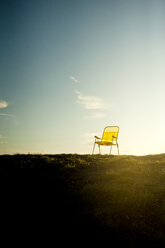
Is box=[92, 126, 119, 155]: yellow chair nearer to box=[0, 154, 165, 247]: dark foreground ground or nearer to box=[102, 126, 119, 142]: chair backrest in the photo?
box=[102, 126, 119, 142]: chair backrest

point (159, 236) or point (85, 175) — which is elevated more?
point (85, 175)

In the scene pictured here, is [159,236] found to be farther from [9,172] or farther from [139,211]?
[9,172]

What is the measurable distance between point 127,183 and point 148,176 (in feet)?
3.51

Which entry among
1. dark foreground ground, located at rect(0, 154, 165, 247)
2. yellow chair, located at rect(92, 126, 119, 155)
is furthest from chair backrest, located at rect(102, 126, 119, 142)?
dark foreground ground, located at rect(0, 154, 165, 247)

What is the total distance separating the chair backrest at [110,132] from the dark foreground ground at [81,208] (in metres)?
5.69

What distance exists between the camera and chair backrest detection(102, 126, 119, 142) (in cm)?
1177

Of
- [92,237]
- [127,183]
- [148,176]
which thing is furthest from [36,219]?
[148,176]

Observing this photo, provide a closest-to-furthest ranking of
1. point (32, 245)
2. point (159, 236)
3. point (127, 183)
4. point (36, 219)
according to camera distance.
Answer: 1. point (32, 245)
2. point (159, 236)
3. point (36, 219)
4. point (127, 183)

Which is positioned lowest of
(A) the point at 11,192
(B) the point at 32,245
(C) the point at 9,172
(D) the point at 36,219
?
(B) the point at 32,245

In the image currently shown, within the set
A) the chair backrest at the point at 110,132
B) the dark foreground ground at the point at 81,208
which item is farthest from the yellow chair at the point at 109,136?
the dark foreground ground at the point at 81,208

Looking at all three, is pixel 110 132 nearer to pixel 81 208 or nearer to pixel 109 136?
pixel 109 136

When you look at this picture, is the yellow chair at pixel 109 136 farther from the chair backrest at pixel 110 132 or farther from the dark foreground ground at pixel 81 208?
the dark foreground ground at pixel 81 208

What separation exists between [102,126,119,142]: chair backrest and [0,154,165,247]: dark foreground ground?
224 inches

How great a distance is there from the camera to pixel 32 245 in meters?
2.95
